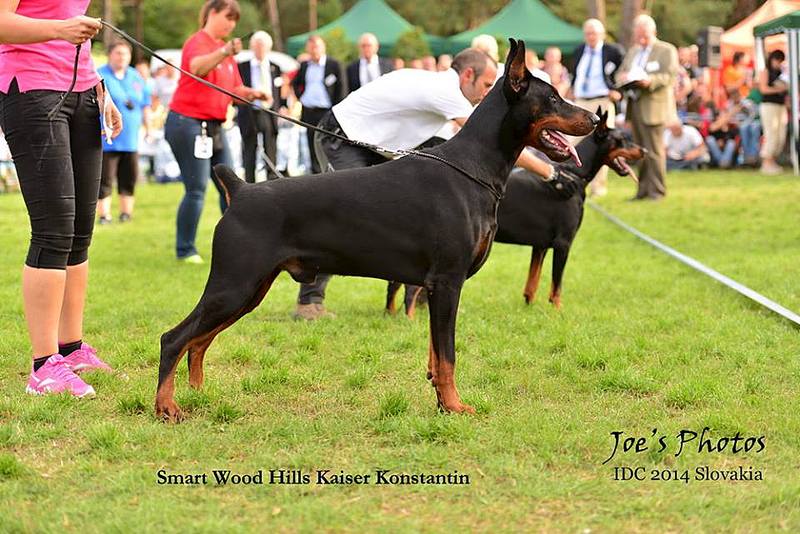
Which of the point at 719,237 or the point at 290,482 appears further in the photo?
the point at 719,237

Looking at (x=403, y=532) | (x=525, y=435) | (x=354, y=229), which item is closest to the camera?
(x=403, y=532)

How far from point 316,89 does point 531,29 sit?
554 inches

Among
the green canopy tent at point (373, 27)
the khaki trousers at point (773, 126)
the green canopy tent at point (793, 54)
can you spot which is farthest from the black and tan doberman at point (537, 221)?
the green canopy tent at point (373, 27)

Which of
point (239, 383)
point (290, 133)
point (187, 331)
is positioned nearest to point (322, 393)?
point (239, 383)

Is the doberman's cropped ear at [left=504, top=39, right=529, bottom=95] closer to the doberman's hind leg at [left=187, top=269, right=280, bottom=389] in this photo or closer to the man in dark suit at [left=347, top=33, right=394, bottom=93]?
the doberman's hind leg at [left=187, top=269, right=280, bottom=389]

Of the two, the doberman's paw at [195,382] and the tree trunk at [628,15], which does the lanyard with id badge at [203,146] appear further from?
the tree trunk at [628,15]

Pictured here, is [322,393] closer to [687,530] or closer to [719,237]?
[687,530]

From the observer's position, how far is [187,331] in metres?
3.94

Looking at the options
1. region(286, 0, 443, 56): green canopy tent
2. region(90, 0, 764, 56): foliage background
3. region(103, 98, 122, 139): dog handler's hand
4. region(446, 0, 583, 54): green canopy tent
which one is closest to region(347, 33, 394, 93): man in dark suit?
region(103, 98, 122, 139): dog handler's hand

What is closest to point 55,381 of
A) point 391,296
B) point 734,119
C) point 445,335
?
point 445,335

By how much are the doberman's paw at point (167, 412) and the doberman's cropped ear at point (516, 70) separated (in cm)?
188

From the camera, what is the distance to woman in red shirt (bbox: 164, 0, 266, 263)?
7.71 metres

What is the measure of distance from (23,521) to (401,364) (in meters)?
2.38

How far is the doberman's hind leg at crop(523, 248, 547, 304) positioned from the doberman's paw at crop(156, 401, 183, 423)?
10.3 ft
